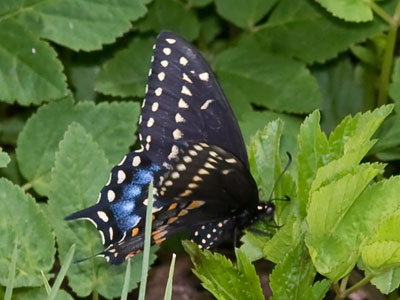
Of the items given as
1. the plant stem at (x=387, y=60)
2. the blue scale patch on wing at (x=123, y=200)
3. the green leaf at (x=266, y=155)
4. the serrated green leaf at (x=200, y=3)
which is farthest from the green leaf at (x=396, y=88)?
the blue scale patch on wing at (x=123, y=200)

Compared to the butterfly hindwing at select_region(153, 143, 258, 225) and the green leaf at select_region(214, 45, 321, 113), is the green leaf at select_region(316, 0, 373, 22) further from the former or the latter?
the butterfly hindwing at select_region(153, 143, 258, 225)

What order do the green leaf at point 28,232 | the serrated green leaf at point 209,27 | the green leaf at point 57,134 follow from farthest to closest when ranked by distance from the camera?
the serrated green leaf at point 209,27 < the green leaf at point 57,134 < the green leaf at point 28,232

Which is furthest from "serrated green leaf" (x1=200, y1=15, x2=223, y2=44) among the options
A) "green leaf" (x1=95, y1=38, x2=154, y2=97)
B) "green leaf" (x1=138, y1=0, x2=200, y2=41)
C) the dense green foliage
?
"green leaf" (x1=95, y1=38, x2=154, y2=97)

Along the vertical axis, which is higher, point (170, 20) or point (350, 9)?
point (350, 9)

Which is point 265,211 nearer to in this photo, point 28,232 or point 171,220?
point 171,220

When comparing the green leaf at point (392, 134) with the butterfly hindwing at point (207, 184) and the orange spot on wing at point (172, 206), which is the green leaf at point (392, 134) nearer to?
the butterfly hindwing at point (207, 184)

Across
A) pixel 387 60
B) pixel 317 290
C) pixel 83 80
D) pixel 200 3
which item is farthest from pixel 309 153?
pixel 83 80
